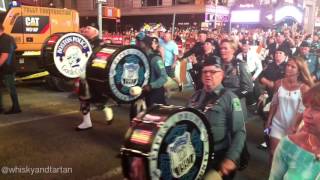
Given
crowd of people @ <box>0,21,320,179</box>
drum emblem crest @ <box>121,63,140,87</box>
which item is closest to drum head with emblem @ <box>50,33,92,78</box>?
crowd of people @ <box>0,21,320,179</box>

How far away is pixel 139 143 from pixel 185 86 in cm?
964

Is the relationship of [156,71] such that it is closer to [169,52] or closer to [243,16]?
[169,52]

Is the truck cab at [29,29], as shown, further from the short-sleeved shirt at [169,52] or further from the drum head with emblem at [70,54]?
the drum head with emblem at [70,54]

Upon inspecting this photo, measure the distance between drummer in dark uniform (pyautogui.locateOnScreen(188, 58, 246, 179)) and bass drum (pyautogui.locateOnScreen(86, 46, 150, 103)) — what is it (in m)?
1.38

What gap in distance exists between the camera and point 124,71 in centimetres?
453

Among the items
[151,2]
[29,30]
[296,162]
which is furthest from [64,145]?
[151,2]

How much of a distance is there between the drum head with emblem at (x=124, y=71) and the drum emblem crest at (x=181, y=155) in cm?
192

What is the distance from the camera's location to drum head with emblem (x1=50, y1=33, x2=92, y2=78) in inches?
235

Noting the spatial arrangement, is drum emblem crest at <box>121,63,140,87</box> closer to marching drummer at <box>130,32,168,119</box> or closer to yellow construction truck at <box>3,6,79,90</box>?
marching drummer at <box>130,32,168,119</box>

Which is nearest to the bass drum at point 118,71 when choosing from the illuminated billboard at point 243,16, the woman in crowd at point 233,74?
the woman in crowd at point 233,74

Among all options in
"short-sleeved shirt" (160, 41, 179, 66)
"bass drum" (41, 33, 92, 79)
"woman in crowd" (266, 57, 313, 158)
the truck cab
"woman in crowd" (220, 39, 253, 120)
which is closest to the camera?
"woman in crowd" (266, 57, 313, 158)

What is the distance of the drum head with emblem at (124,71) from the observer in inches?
176

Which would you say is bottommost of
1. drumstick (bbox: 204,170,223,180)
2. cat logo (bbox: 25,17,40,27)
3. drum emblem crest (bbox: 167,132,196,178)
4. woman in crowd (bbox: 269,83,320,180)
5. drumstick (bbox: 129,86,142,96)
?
drumstick (bbox: 204,170,223,180)

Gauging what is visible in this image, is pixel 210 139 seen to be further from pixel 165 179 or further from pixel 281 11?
pixel 281 11
